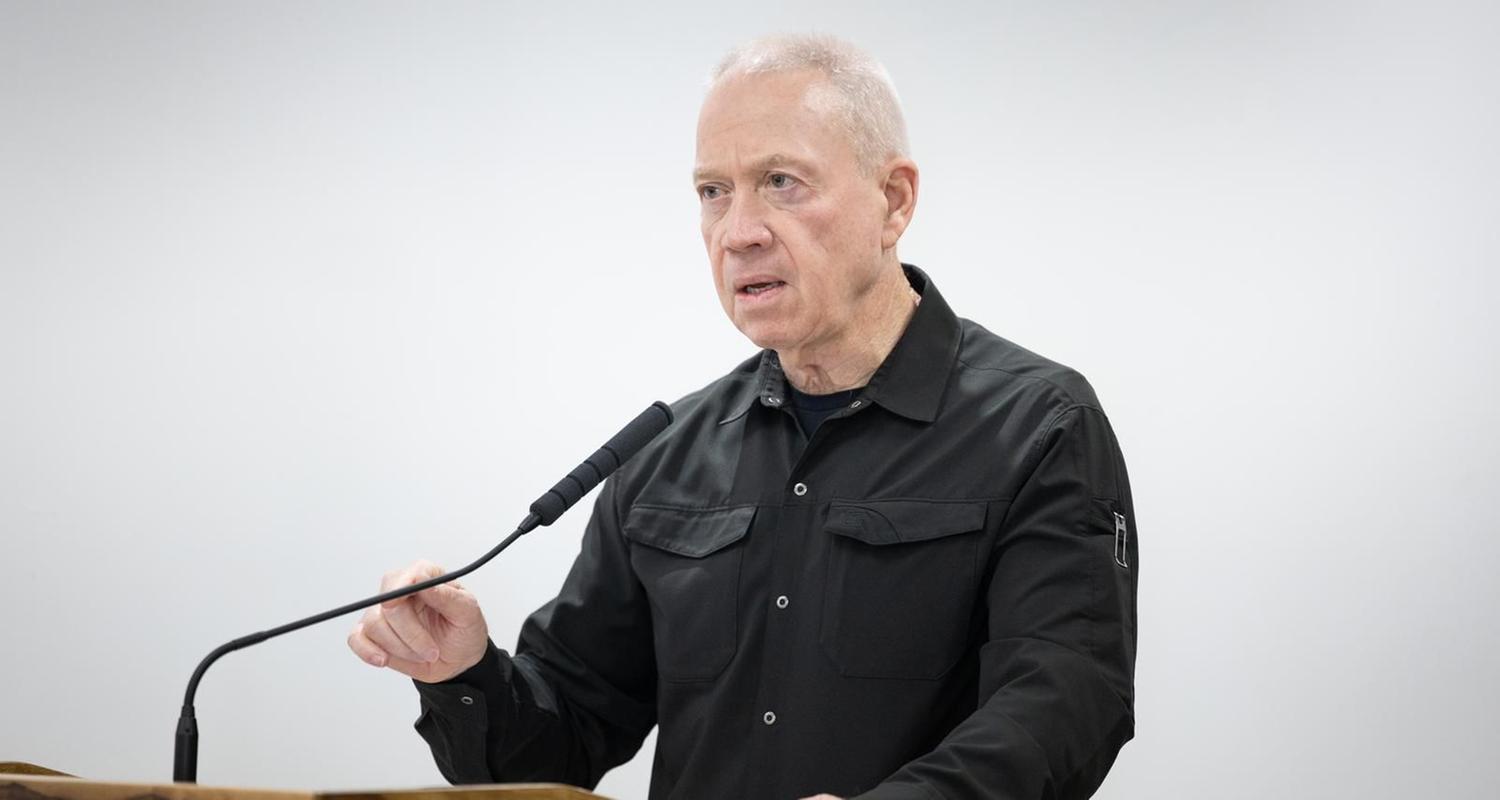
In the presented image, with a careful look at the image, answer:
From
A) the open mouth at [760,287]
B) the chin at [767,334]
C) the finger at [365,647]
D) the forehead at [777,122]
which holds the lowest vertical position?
the finger at [365,647]

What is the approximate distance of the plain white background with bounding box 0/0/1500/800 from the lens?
2.61 m

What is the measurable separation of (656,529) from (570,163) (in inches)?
46.9

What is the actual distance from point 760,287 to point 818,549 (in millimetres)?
327

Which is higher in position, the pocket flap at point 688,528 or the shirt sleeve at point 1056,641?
the pocket flap at point 688,528

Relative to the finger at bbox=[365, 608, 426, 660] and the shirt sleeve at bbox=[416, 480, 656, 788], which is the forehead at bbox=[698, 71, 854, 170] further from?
the finger at bbox=[365, 608, 426, 660]

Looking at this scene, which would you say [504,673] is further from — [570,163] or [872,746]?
[570,163]

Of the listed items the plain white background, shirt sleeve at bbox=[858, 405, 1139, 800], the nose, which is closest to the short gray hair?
the nose

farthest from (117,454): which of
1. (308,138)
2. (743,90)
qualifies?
(743,90)

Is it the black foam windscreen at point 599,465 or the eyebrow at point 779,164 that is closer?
the black foam windscreen at point 599,465

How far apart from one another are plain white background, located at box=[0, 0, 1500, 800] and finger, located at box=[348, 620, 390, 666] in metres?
1.23

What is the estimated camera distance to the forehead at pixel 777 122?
1.77 metres

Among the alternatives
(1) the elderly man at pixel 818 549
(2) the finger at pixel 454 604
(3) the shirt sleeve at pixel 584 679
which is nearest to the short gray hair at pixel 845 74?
(1) the elderly man at pixel 818 549

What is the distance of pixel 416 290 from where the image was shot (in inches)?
115

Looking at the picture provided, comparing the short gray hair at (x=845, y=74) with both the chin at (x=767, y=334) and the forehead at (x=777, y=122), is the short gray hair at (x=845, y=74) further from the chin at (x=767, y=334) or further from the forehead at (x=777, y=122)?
the chin at (x=767, y=334)
